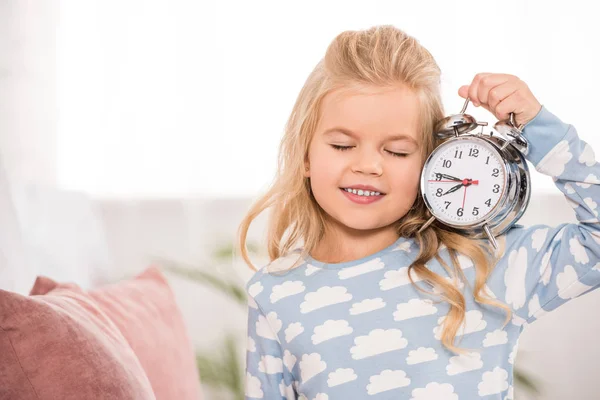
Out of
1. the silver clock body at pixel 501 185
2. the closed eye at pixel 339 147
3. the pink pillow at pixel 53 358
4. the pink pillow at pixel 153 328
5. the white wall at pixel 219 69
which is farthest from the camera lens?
the white wall at pixel 219 69

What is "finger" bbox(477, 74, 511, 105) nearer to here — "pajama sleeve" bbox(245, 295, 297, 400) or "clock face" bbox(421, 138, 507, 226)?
"clock face" bbox(421, 138, 507, 226)

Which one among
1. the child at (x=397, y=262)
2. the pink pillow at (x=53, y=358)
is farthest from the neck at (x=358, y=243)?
the pink pillow at (x=53, y=358)

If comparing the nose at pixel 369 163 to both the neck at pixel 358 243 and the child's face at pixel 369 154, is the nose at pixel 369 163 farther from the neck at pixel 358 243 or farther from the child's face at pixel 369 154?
the neck at pixel 358 243

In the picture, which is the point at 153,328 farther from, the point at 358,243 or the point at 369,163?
the point at 369,163

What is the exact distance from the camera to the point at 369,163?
1252mm

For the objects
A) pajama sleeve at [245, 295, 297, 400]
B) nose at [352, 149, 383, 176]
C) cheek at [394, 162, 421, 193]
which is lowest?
pajama sleeve at [245, 295, 297, 400]

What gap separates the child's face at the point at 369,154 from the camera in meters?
1.26

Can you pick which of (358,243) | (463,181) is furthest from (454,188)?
(358,243)

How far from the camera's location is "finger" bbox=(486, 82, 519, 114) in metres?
1.17

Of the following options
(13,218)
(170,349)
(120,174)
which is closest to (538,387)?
(170,349)

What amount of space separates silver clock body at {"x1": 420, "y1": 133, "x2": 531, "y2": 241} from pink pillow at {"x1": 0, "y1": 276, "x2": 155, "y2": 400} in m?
0.56

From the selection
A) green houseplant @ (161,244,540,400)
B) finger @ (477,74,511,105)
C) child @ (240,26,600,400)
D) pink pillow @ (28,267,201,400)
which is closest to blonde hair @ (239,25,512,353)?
child @ (240,26,600,400)

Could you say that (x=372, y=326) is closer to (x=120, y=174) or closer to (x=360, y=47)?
(x=360, y=47)

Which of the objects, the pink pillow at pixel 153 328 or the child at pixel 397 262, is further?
the pink pillow at pixel 153 328
